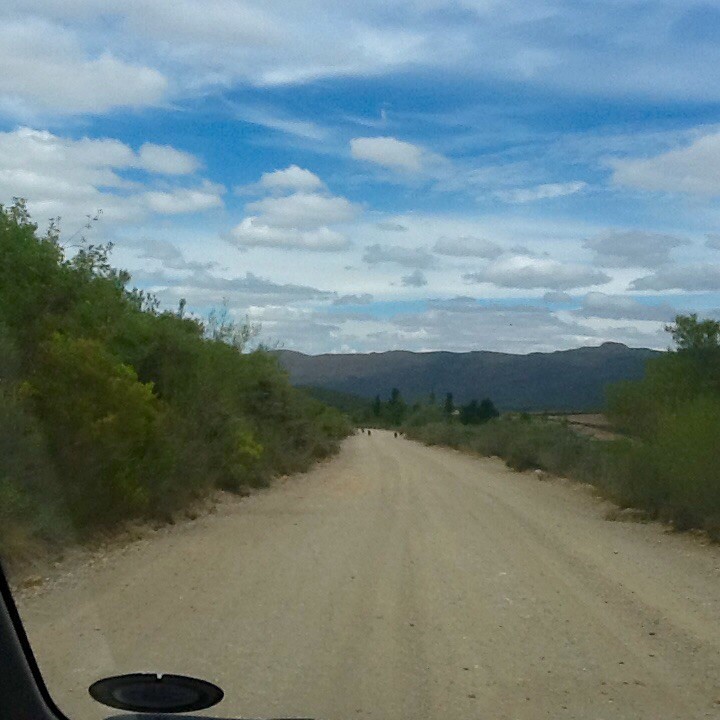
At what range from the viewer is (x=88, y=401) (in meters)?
17.4

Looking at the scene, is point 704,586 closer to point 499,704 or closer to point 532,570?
point 532,570

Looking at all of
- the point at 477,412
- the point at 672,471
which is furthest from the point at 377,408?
the point at 672,471

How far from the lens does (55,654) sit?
8.55 meters

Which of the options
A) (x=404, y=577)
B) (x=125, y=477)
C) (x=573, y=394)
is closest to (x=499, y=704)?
(x=404, y=577)

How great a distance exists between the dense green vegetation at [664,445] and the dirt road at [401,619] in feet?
5.23

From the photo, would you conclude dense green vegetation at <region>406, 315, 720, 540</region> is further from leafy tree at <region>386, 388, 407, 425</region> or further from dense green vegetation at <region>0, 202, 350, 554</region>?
leafy tree at <region>386, 388, 407, 425</region>

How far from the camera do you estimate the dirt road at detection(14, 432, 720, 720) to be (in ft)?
26.6

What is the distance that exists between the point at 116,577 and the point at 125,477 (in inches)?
200

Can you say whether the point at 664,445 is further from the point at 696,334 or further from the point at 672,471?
the point at 696,334

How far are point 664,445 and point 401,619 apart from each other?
46.2 ft

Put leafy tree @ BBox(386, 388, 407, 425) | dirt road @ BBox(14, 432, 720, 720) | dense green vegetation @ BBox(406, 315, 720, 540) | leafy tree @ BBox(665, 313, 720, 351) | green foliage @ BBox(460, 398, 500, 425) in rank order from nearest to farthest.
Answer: dirt road @ BBox(14, 432, 720, 720) → dense green vegetation @ BBox(406, 315, 720, 540) → leafy tree @ BBox(665, 313, 720, 351) → green foliage @ BBox(460, 398, 500, 425) → leafy tree @ BBox(386, 388, 407, 425)

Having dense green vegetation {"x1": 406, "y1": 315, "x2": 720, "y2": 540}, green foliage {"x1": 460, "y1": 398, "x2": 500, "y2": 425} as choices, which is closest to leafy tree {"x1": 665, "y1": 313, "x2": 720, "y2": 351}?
dense green vegetation {"x1": 406, "y1": 315, "x2": 720, "y2": 540}

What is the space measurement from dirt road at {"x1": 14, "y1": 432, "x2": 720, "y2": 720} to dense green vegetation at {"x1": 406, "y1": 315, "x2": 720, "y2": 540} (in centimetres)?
159

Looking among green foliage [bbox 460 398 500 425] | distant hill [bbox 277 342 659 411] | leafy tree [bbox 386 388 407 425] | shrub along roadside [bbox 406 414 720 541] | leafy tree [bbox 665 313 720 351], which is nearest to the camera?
shrub along roadside [bbox 406 414 720 541]
